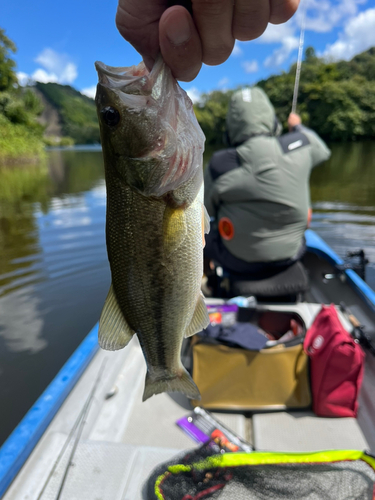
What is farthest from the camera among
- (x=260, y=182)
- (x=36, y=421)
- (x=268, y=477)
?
(x=260, y=182)

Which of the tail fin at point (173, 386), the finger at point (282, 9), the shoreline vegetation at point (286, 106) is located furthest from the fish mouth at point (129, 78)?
the shoreline vegetation at point (286, 106)

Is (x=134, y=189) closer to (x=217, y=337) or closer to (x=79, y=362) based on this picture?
(x=217, y=337)

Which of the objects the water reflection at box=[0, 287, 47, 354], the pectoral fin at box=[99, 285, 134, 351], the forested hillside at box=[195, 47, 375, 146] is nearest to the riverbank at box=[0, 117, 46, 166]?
the forested hillside at box=[195, 47, 375, 146]

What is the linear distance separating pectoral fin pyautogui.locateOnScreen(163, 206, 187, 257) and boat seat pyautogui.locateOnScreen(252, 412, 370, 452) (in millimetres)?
1830

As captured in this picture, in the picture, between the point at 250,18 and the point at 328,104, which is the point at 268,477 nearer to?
the point at 250,18

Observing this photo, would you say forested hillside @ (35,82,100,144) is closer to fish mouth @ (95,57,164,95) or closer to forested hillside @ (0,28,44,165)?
forested hillside @ (0,28,44,165)

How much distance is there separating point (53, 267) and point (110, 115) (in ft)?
21.0

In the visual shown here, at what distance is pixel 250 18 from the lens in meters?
Result: 0.98

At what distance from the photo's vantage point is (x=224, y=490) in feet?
5.71

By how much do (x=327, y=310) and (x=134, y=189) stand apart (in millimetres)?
2136

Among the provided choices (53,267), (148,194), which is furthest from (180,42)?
(53,267)

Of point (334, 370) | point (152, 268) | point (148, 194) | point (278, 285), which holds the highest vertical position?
point (148, 194)

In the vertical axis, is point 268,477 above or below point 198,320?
below

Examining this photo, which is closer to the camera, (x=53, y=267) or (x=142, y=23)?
(x=142, y=23)
